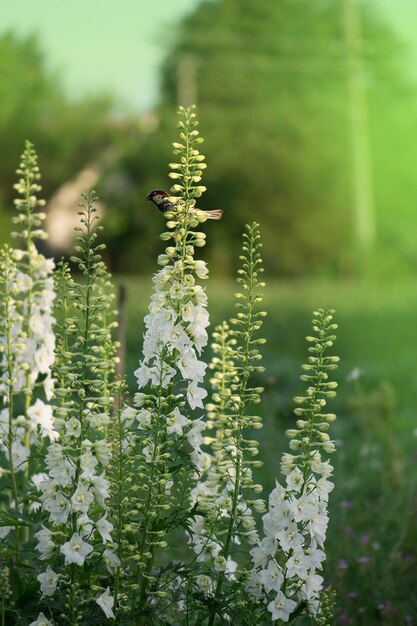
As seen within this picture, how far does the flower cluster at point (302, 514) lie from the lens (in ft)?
11.6

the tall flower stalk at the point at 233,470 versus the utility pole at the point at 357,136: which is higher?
the utility pole at the point at 357,136

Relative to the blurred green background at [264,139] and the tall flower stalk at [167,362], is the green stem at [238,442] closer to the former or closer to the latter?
the tall flower stalk at [167,362]

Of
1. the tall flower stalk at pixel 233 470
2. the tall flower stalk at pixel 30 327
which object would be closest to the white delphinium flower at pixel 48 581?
the tall flower stalk at pixel 233 470

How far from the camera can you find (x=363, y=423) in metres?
9.28

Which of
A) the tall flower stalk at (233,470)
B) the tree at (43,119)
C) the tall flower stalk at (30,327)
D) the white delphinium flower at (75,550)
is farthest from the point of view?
the tree at (43,119)

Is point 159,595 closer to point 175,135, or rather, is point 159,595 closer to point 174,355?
point 174,355

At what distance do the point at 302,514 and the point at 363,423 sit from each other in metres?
5.87

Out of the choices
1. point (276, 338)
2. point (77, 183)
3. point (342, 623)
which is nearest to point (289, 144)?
point (77, 183)

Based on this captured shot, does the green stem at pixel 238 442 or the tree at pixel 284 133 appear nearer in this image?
the green stem at pixel 238 442

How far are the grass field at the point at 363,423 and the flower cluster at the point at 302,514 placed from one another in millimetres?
1753

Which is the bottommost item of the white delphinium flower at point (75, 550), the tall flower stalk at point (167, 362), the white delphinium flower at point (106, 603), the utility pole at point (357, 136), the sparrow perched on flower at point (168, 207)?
the white delphinium flower at point (106, 603)

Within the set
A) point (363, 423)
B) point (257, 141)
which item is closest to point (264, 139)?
point (257, 141)

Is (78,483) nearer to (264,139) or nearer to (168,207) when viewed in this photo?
(168,207)

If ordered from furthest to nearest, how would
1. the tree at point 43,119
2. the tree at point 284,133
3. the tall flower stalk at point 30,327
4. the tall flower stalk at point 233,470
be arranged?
the tree at point 284,133, the tree at point 43,119, the tall flower stalk at point 30,327, the tall flower stalk at point 233,470
